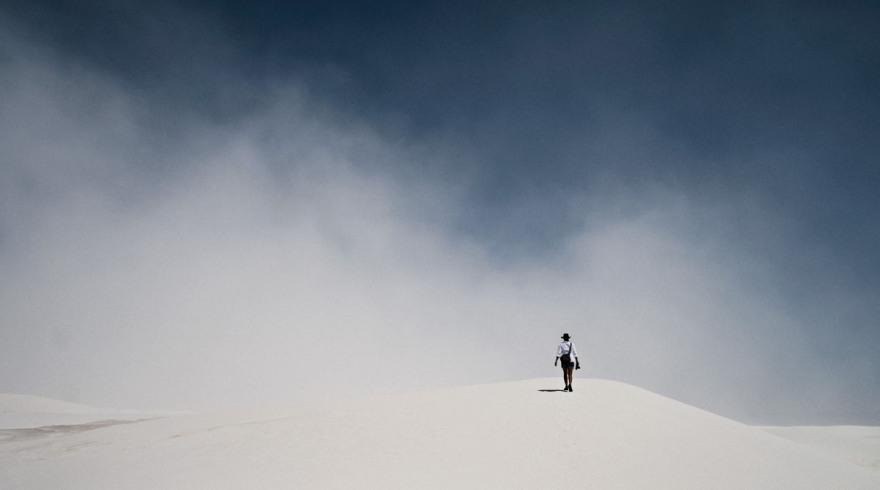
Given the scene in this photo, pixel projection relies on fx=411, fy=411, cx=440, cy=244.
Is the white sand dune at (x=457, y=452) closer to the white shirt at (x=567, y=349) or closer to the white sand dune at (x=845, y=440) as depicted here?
the white shirt at (x=567, y=349)

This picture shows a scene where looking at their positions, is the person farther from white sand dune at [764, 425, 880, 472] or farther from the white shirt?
white sand dune at [764, 425, 880, 472]

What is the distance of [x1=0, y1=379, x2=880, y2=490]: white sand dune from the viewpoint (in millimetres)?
6891

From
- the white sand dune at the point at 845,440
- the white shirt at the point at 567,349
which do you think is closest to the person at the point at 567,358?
the white shirt at the point at 567,349

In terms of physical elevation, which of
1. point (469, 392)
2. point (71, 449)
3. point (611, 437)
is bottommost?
point (71, 449)

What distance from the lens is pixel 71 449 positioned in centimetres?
1052

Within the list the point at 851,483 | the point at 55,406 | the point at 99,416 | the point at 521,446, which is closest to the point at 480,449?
the point at 521,446

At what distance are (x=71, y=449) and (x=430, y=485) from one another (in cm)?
1024

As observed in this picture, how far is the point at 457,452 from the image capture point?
7.73 meters

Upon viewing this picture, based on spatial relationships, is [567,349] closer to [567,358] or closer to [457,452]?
[567,358]

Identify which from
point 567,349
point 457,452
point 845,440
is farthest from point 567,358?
point 845,440

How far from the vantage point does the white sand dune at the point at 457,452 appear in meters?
6.89

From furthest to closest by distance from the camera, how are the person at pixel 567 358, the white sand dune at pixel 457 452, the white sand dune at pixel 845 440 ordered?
the white sand dune at pixel 845 440 → the person at pixel 567 358 → the white sand dune at pixel 457 452

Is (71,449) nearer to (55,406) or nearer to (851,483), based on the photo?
(851,483)

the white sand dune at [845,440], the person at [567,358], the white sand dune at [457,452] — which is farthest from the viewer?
the white sand dune at [845,440]
